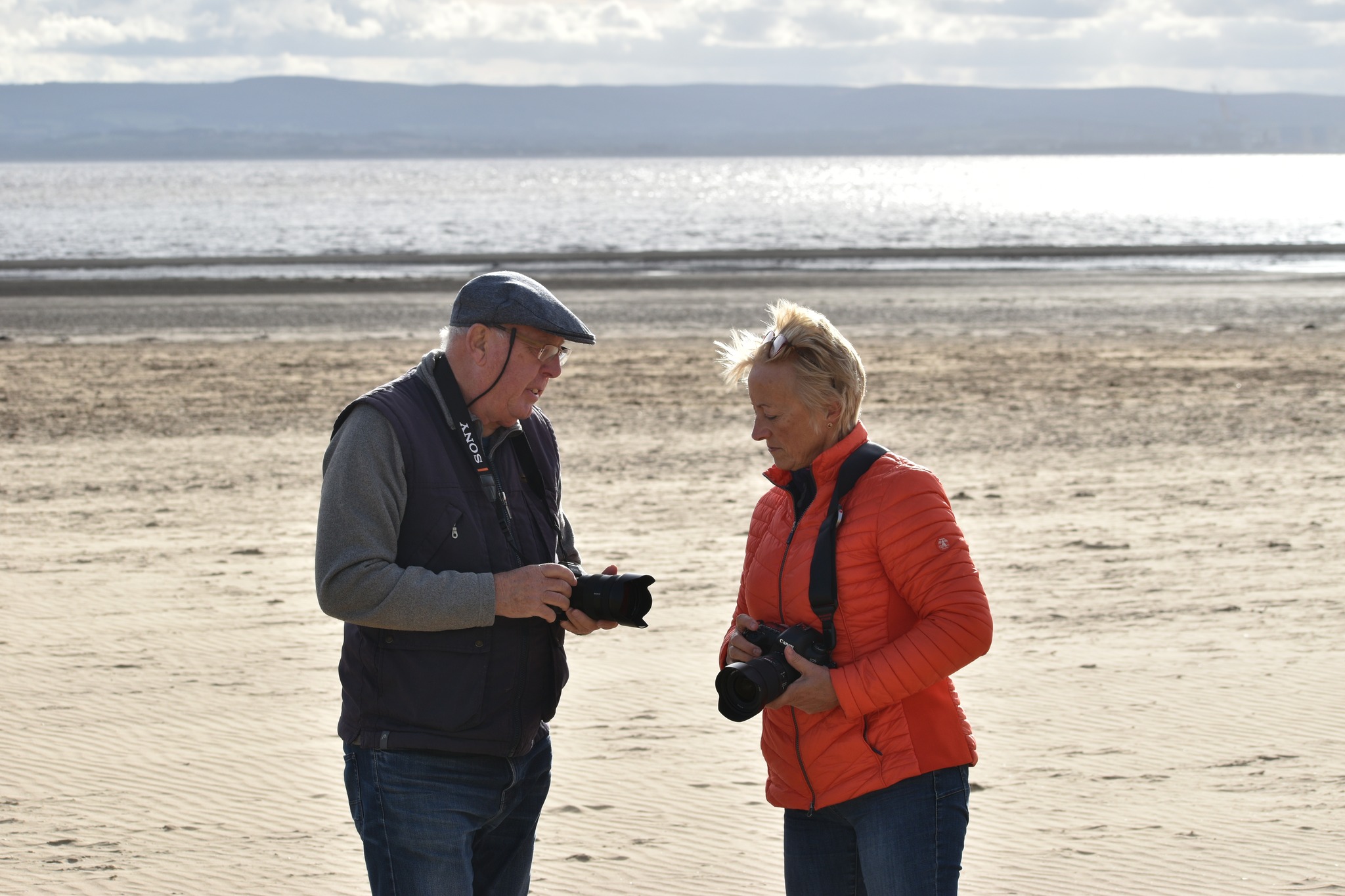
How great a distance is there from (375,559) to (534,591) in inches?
12.7

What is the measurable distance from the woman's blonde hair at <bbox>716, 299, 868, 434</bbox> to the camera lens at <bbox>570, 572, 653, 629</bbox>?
0.53m

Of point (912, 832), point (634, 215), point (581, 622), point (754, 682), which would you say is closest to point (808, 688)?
point (754, 682)

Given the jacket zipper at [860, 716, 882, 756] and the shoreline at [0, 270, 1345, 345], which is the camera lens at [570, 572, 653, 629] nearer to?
the jacket zipper at [860, 716, 882, 756]

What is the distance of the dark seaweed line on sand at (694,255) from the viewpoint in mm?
37125

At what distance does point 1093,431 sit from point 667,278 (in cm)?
1928

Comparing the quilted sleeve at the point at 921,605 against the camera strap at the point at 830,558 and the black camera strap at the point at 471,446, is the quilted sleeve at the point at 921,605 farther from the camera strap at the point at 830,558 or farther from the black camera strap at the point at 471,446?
the black camera strap at the point at 471,446

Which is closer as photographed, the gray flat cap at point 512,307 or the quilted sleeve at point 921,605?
the quilted sleeve at point 921,605

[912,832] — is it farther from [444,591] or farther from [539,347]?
[539,347]

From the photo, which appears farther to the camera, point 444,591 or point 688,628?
point 688,628

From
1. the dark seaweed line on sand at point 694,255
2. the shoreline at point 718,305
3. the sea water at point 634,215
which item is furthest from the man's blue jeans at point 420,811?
the dark seaweed line on sand at point 694,255

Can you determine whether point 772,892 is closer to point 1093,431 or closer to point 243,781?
Result: point 243,781

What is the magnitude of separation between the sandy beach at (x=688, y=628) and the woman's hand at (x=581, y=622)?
174 centimetres

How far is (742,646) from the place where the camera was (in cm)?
275

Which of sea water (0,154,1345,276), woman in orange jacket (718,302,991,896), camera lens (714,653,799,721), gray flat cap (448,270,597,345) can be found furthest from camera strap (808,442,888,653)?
sea water (0,154,1345,276)
